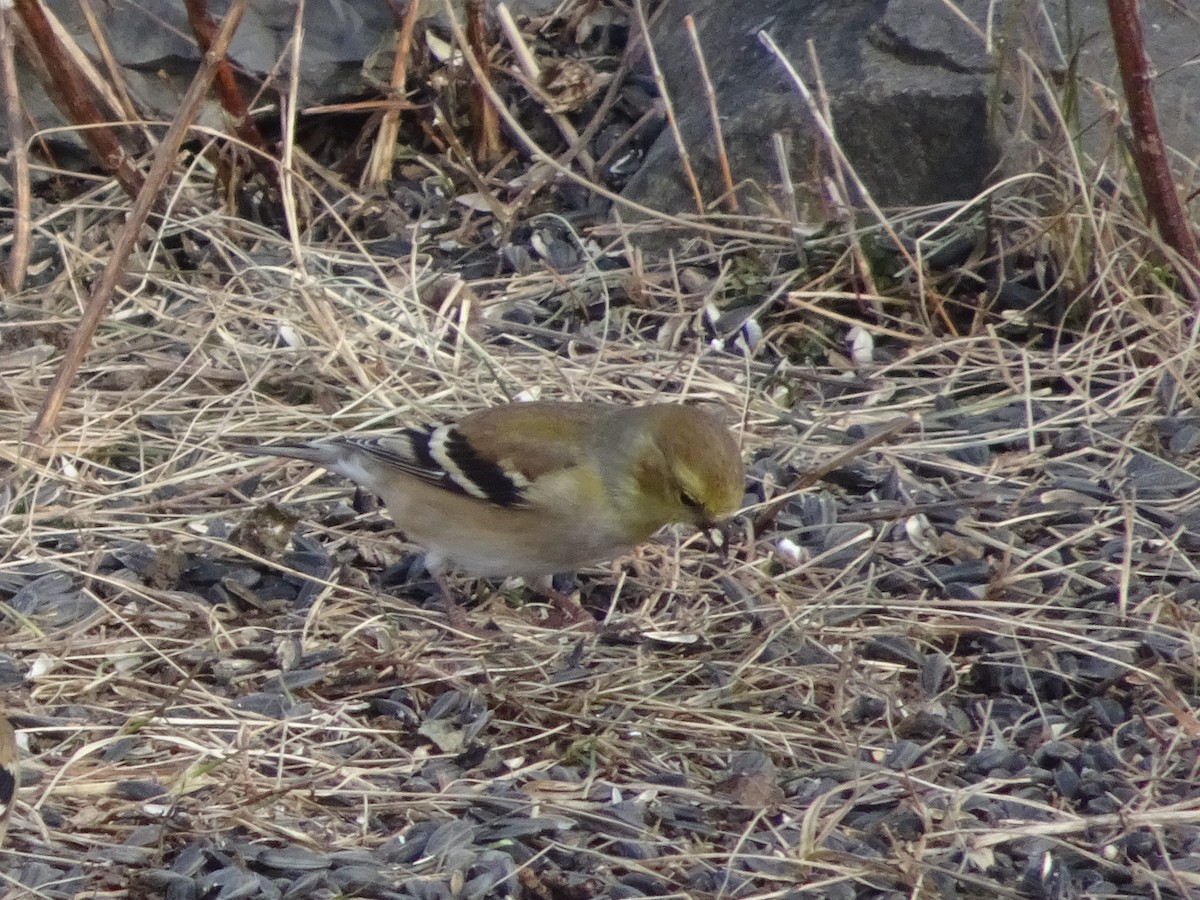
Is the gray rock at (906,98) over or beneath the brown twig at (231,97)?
beneath

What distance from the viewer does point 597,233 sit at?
662 centimetres

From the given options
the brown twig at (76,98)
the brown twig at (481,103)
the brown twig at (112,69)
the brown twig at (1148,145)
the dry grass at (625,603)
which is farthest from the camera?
the brown twig at (481,103)

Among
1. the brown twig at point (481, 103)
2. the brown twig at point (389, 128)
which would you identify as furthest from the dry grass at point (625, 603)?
the brown twig at point (481, 103)

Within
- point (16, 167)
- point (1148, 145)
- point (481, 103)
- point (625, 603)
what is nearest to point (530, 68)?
point (481, 103)

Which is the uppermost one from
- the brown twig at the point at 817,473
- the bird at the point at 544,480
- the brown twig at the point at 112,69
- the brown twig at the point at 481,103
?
the brown twig at the point at 112,69

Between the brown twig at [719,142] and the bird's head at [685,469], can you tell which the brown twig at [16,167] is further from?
the bird's head at [685,469]

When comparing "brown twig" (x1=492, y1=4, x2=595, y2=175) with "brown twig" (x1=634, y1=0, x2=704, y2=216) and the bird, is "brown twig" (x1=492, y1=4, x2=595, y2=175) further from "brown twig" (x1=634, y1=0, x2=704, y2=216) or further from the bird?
the bird

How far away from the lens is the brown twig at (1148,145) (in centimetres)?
515

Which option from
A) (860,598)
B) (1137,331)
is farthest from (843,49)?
(860,598)

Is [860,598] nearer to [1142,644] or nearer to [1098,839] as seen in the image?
[1142,644]

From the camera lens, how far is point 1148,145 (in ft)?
18.0

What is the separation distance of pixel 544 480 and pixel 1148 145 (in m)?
2.34

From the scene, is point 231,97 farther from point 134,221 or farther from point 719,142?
point 719,142

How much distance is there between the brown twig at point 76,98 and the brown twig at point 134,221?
153mm
